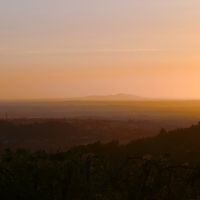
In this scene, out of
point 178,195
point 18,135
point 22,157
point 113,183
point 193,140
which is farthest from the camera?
point 18,135

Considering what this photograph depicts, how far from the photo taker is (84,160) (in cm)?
991

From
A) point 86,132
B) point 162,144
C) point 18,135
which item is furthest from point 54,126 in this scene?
point 162,144

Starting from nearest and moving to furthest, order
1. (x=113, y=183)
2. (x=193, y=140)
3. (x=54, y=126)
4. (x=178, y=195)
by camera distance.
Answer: (x=178, y=195)
(x=113, y=183)
(x=193, y=140)
(x=54, y=126)

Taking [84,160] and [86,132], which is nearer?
[84,160]

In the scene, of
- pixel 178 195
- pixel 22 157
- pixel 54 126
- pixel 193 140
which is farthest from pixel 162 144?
pixel 54 126

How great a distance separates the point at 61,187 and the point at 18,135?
56013 millimetres

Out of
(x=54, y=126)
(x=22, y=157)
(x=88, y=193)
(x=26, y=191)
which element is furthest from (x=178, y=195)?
(x=54, y=126)

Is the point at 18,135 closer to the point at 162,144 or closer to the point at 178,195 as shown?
the point at 162,144

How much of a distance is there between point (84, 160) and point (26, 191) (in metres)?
1.03

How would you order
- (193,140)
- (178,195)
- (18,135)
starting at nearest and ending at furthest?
(178,195) → (193,140) → (18,135)

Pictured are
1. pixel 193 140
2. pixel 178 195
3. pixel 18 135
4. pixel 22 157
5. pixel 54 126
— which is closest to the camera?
pixel 178 195

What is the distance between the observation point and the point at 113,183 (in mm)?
9477

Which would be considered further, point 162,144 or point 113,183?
point 162,144

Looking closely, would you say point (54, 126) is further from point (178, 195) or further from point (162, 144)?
point (178, 195)
